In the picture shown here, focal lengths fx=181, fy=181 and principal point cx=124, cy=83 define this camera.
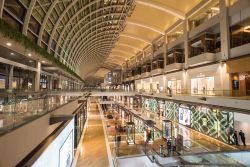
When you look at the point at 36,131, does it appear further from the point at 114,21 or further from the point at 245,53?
the point at 114,21

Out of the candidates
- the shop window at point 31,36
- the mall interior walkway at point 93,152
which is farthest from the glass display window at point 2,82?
the mall interior walkway at point 93,152

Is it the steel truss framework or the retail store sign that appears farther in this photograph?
the retail store sign

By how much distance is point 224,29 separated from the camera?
1534 cm

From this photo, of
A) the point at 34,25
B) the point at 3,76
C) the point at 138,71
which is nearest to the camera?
the point at 3,76

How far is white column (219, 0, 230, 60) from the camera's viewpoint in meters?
15.1

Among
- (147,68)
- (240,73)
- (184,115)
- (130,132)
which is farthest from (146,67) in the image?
(240,73)

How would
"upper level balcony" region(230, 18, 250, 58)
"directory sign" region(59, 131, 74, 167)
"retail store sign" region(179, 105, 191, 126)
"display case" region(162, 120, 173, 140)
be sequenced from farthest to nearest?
"retail store sign" region(179, 105, 191, 126) → "display case" region(162, 120, 173, 140) → "upper level balcony" region(230, 18, 250, 58) → "directory sign" region(59, 131, 74, 167)

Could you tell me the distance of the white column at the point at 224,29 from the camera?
15.1 meters

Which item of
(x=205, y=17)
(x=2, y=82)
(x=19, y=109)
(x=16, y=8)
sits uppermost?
(x=205, y=17)

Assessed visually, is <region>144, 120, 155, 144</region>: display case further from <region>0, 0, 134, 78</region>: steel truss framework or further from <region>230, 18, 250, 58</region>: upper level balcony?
<region>0, 0, 134, 78</region>: steel truss framework

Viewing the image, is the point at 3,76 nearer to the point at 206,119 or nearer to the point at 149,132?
the point at 149,132

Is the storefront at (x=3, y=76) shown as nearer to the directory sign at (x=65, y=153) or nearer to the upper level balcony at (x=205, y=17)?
the directory sign at (x=65, y=153)

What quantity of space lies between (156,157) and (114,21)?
19.8 metres

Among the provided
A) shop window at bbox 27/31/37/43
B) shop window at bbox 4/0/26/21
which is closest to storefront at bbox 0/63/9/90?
shop window at bbox 27/31/37/43
